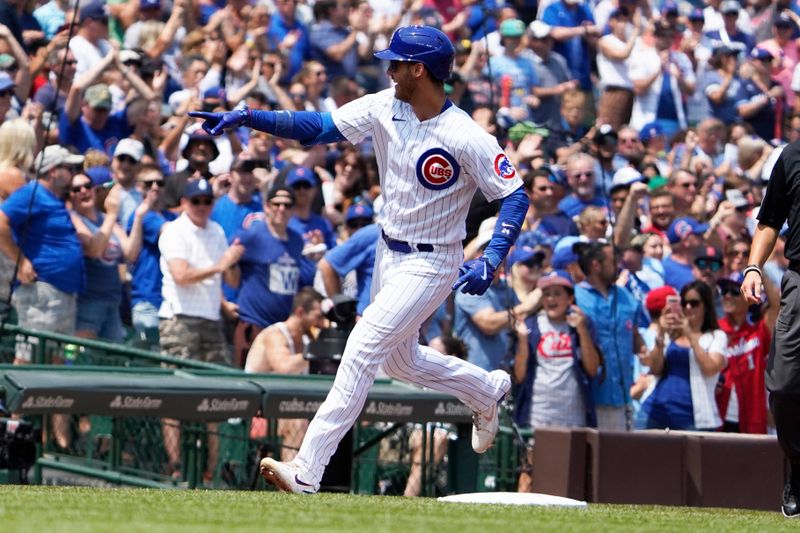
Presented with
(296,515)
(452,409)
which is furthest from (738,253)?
(296,515)

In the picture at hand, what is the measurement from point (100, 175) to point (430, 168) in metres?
5.08

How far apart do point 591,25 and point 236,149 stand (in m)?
4.76

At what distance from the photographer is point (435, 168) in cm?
755

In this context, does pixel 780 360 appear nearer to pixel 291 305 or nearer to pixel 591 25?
pixel 291 305

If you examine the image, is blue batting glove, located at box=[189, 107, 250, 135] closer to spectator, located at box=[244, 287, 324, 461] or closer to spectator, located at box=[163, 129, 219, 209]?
spectator, located at box=[244, 287, 324, 461]

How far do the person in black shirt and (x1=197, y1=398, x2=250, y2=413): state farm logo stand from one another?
144 inches

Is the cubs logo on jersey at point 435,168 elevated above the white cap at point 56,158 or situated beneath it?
situated beneath

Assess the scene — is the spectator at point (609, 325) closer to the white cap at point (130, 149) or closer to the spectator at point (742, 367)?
the spectator at point (742, 367)

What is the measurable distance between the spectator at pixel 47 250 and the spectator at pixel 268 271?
132 cm

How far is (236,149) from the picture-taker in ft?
46.3

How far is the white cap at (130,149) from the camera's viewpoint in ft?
40.4

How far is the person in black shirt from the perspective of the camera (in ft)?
24.8

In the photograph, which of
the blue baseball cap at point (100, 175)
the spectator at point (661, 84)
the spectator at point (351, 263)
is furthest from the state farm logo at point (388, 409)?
the spectator at point (661, 84)

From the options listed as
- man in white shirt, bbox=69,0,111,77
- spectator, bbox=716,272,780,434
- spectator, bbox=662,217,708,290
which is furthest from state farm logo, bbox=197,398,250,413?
man in white shirt, bbox=69,0,111,77
